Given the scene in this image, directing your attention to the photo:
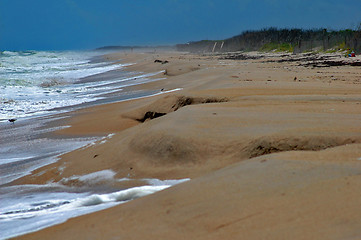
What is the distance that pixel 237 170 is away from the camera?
2875 mm

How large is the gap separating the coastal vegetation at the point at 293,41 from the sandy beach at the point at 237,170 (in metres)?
19.1

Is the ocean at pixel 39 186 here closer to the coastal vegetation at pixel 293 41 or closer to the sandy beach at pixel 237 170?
the sandy beach at pixel 237 170

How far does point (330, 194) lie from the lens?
221 cm

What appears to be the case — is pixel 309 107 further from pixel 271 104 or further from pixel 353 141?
pixel 353 141

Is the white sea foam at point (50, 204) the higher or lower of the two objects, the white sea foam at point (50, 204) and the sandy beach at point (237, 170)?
the lower

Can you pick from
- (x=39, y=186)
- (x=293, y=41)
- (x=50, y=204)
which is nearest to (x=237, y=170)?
(x=50, y=204)

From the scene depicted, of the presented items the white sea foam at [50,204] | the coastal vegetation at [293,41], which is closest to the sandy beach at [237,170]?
the white sea foam at [50,204]

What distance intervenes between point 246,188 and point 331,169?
56cm

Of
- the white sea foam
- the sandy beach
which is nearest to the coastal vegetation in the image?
the sandy beach

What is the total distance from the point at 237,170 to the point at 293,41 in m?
43.4

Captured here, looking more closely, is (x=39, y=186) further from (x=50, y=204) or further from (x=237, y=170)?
(x=237, y=170)

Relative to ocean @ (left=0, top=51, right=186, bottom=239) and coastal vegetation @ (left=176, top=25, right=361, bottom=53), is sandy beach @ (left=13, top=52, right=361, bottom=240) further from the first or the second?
coastal vegetation @ (left=176, top=25, right=361, bottom=53)

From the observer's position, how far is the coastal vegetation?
26.7 m

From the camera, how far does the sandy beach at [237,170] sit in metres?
2.08
